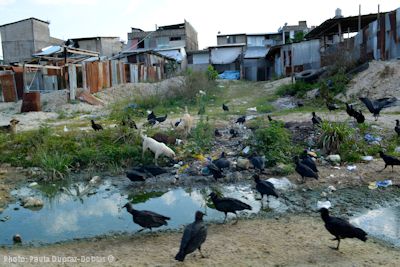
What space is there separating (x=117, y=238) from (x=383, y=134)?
7.45 m

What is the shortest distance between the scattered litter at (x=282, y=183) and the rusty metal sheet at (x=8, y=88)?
56.2ft

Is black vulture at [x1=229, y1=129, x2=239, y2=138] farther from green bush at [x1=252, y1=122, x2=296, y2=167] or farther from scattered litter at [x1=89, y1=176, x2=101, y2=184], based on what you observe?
scattered litter at [x1=89, y1=176, x2=101, y2=184]

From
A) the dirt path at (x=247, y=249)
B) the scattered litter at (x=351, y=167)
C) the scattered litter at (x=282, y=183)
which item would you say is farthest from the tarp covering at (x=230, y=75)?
the dirt path at (x=247, y=249)

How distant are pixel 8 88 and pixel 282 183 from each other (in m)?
17.6

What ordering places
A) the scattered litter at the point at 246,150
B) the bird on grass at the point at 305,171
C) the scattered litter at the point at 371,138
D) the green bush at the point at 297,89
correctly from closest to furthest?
the bird on grass at the point at 305,171, the scattered litter at the point at 246,150, the scattered litter at the point at 371,138, the green bush at the point at 297,89

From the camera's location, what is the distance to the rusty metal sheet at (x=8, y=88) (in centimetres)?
1978

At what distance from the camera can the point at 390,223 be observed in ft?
17.2

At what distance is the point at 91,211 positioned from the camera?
6.34 metres

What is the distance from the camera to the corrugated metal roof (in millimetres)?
38141

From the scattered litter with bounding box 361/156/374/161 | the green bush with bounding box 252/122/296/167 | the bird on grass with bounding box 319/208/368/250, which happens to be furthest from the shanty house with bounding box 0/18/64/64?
the bird on grass with bounding box 319/208/368/250

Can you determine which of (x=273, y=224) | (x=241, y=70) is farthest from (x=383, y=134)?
(x=241, y=70)

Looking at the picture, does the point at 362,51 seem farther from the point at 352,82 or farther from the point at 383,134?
the point at 383,134

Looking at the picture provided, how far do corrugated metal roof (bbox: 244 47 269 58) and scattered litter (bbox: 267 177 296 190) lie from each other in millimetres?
32198

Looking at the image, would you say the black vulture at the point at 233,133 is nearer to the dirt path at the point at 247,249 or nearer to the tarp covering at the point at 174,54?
the dirt path at the point at 247,249
